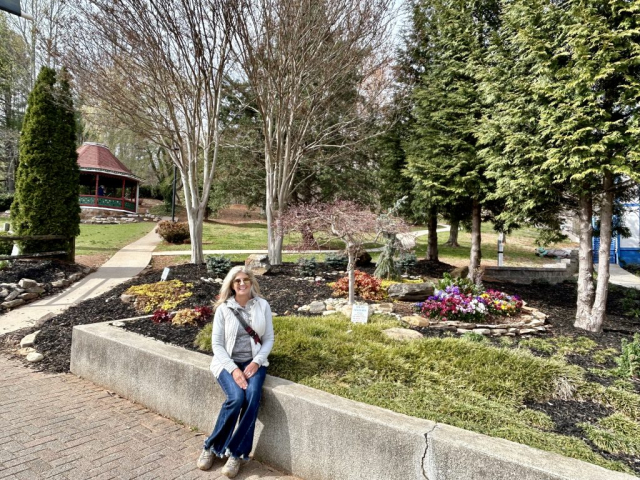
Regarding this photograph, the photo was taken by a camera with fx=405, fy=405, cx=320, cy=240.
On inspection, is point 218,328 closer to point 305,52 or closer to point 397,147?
point 305,52

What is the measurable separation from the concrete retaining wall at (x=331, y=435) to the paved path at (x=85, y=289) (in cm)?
369

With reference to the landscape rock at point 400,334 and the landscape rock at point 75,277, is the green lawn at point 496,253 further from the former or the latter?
the landscape rock at point 75,277

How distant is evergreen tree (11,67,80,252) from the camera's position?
33.2 ft

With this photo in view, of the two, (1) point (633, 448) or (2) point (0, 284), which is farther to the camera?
(2) point (0, 284)

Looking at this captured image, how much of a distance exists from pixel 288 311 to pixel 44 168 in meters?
8.06

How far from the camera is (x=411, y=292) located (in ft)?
22.7

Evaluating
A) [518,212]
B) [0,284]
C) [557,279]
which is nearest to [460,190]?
[518,212]

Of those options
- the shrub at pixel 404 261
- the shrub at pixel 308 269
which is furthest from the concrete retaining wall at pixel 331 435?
the shrub at pixel 404 261

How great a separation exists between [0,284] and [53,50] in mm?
5505

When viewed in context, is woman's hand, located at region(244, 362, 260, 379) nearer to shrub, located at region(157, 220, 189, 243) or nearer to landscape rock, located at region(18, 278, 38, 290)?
landscape rock, located at region(18, 278, 38, 290)

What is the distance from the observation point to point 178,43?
8.59 m

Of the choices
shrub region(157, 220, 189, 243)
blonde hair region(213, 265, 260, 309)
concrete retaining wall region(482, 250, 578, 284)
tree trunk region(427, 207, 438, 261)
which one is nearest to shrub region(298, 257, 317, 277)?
concrete retaining wall region(482, 250, 578, 284)

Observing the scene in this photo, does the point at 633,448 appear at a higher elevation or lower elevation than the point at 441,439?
lower

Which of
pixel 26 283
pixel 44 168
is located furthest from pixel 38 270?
pixel 44 168
